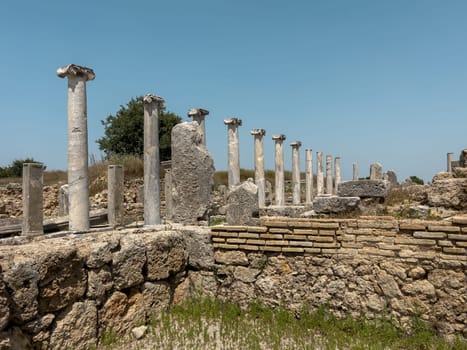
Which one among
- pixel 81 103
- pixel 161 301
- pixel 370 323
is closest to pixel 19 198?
pixel 81 103

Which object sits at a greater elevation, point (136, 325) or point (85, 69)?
point (85, 69)

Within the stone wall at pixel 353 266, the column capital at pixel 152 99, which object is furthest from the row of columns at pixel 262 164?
the stone wall at pixel 353 266

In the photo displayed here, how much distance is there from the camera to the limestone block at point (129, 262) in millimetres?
4836

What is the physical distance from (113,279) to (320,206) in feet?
13.5

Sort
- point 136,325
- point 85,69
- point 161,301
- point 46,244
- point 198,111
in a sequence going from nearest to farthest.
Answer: point 46,244, point 136,325, point 161,301, point 85,69, point 198,111

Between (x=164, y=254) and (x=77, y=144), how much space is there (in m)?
2.47

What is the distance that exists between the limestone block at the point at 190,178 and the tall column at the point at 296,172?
13.9 metres

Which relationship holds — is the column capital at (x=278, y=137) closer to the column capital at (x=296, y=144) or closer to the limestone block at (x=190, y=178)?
the column capital at (x=296, y=144)

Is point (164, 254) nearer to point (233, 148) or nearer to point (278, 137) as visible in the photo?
point (233, 148)

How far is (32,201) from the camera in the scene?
6359 mm

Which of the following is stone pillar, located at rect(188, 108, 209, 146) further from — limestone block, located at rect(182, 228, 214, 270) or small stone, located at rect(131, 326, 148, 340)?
small stone, located at rect(131, 326, 148, 340)

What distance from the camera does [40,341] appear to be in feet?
13.1

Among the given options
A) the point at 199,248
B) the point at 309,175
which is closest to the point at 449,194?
the point at 199,248

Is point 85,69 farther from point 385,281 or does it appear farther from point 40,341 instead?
point 385,281
